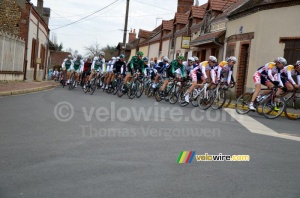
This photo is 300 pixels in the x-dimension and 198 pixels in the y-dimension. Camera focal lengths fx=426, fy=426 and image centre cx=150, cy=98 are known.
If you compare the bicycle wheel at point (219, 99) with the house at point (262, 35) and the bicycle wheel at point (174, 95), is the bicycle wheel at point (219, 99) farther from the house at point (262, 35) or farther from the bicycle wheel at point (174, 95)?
the house at point (262, 35)

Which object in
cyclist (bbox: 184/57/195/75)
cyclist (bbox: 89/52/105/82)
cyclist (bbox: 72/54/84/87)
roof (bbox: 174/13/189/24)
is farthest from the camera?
roof (bbox: 174/13/189/24)

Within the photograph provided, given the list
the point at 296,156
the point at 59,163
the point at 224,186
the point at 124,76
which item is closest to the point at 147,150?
the point at 59,163

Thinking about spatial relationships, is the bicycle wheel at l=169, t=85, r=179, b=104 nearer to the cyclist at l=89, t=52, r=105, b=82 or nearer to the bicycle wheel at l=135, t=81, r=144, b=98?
the bicycle wheel at l=135, t=81, r=144, b=98

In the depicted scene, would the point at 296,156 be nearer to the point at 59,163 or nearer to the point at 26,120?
the point at 59,163

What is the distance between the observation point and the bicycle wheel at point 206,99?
583 inches

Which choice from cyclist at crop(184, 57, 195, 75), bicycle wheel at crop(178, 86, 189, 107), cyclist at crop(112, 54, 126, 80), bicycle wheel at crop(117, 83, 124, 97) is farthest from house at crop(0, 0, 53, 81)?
bicycle wheel at crop(178, 86, 189, 107)

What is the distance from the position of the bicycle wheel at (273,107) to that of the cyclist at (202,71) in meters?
2.30

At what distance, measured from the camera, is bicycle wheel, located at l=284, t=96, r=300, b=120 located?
564 inches

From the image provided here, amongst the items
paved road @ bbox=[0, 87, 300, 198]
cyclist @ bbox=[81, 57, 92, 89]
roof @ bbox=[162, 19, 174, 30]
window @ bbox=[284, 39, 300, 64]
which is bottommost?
paved road @ bbox=[0, 87, 300, 198]

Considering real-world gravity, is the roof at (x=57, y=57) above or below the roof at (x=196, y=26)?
below

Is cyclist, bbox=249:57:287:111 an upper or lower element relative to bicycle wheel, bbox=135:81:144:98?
upper

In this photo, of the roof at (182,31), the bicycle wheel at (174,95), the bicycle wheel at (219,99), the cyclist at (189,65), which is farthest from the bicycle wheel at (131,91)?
the roof at (182,31)

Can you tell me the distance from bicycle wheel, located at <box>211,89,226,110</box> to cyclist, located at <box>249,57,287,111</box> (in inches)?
46.2

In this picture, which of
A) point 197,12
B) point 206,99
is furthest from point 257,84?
point 197,12
